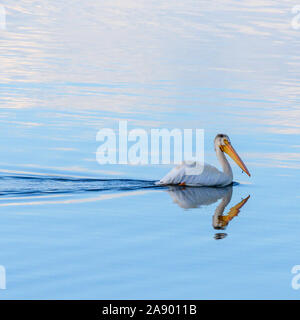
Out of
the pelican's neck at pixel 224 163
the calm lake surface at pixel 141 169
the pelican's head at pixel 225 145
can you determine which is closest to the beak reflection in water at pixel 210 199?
the calm lake surface at pixel 141 169

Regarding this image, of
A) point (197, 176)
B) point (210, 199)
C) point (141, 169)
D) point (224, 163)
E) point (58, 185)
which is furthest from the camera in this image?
point (224, 163)

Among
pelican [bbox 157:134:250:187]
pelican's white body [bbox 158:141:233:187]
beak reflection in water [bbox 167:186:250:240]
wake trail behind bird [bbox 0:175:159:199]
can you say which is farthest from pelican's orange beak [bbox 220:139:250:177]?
wake trail behind bird [bbox 0:175:159:199]

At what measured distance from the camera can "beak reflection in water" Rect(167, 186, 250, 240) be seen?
10656 mm

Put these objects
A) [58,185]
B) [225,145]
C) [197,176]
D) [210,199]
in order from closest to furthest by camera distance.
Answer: [58,185] < [210,199] < [197,176] < [225,145]

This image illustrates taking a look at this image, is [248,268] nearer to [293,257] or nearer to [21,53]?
[293,257]

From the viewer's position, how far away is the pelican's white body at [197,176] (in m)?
12.2

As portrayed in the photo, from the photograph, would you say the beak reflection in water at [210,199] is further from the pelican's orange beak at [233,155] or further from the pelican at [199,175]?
the pelican's orange beak at [233,155]

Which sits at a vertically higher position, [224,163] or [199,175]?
[224,163]

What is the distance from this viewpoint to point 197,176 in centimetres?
1248

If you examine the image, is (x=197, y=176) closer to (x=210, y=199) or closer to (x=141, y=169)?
(x=210, y=199)

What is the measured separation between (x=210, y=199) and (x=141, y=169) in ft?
4.65

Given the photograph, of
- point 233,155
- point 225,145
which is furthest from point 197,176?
point 225,145

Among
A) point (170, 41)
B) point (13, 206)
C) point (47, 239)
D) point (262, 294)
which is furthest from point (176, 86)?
point (262, 294)
